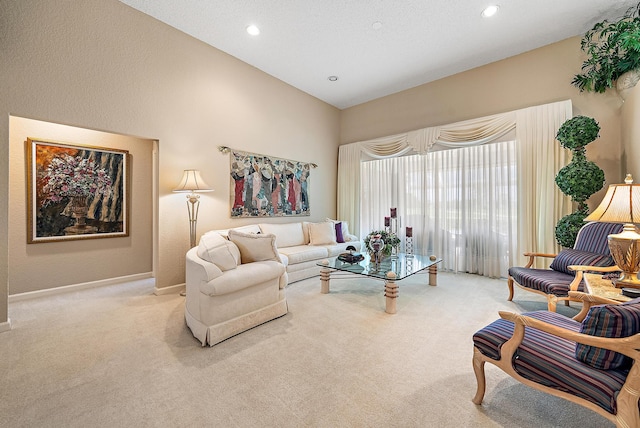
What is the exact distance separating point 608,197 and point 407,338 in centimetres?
190

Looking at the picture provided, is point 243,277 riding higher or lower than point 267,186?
lower

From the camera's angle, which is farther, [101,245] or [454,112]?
[454,112]

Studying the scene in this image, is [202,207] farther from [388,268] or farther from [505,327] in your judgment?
[505,327]

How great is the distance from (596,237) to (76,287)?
259 inches

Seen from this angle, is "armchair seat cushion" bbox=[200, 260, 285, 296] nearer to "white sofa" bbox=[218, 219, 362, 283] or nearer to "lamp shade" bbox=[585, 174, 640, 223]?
"white sofa" bbox=[218, 219, 362, 283]

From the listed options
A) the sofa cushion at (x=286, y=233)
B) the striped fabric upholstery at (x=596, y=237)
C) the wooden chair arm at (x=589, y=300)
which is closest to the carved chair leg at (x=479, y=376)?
the wooden chair arm at (x=589, y=300)

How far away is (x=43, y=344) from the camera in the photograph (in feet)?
7.41

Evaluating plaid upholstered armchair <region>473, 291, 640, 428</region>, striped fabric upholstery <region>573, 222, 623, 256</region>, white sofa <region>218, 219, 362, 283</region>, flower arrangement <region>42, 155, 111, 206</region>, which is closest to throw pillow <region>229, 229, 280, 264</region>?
white sofa <region>218, 219, 362, 283</region>

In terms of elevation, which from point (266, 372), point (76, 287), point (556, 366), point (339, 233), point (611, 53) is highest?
point (611, 53)

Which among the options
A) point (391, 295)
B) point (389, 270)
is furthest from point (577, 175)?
point (391, 295)

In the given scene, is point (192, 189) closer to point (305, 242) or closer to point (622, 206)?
point (305, 242)


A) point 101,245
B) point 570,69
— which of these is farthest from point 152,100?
point 570,69

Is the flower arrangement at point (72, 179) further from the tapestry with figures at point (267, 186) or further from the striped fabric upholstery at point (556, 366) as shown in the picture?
the striped fabric upholstery at point (556, 366)

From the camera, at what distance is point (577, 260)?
275 centimetres
